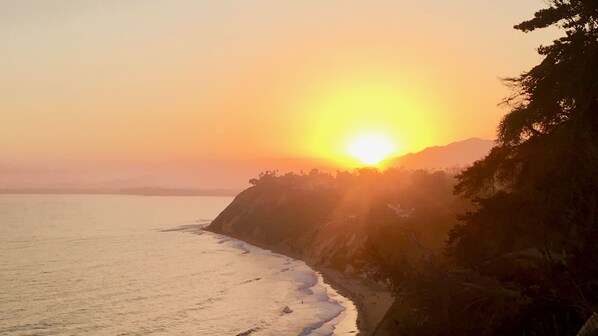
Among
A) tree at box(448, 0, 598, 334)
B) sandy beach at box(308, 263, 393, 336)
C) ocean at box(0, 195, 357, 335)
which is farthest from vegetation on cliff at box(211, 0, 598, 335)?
ocean at box(0, 195, 357, 335)

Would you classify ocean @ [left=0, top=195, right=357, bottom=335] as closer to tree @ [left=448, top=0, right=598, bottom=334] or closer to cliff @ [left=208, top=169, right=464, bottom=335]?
cliff @ [left=208, top=169, right=464, bottom=335]

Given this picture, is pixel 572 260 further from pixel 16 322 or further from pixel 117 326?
pixel 16 322

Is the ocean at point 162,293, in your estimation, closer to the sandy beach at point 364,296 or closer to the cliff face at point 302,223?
the sandy beach at point 364,296

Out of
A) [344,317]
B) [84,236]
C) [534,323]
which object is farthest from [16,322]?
[84,236]

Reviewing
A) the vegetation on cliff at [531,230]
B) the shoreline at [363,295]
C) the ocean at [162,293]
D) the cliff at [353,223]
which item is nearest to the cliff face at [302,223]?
the cliff at [353,223]

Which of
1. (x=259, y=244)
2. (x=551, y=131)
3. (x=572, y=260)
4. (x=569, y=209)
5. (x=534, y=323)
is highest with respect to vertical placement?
(x=551, y=131)

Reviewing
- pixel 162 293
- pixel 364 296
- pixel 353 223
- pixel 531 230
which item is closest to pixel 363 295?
pixel 364 296
